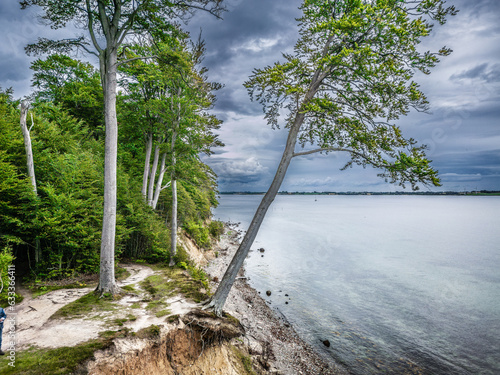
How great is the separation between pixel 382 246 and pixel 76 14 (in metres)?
39.9

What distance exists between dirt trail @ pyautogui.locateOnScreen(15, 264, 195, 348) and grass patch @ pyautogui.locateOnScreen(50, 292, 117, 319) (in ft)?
0.69

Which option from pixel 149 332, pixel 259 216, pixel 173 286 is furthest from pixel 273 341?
pixel 149 332

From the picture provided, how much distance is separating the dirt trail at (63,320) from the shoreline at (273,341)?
171 inches

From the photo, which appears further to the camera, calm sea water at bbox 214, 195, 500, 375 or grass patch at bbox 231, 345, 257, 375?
Answer: calm sea water at bbox 214, 195, 500, 375

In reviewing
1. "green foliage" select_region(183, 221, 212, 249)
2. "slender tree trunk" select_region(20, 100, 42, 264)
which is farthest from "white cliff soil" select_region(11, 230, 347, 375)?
"green foliage" select_region(183, 221, 212, 249)

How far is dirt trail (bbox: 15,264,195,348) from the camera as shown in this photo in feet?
16.1

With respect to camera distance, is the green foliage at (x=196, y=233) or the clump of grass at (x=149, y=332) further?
the green foliage at (x=196, y=233)

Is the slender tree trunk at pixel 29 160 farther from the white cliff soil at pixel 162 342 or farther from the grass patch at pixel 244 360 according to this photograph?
the grass patch at pixel 244 360

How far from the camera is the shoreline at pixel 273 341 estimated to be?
29.7ft

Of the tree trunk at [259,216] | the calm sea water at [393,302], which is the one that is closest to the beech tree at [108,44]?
the tree trunk at [259,216]

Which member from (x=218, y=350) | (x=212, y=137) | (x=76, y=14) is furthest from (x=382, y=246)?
(x=76, y=14)

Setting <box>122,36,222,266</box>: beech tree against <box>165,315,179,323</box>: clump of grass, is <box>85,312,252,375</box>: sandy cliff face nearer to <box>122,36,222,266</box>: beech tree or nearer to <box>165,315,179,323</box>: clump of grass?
<box>165,315,179,323</box>: clump of grass

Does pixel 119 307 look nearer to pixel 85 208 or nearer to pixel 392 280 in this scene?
pixel 85 208

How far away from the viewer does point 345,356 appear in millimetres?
10484
